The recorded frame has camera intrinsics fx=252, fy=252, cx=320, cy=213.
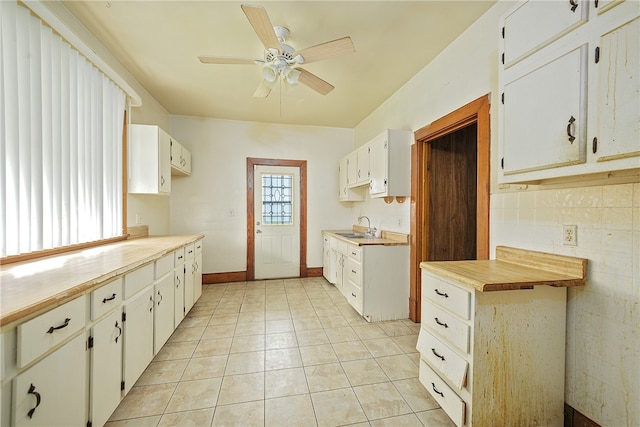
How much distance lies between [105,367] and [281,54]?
7.92 feet

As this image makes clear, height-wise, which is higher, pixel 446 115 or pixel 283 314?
pixel 446 115

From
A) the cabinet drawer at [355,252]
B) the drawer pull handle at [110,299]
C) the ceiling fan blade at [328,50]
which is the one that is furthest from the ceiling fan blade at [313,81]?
the drawer pull handle at [110,299]

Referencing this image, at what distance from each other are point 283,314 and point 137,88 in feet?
10.6

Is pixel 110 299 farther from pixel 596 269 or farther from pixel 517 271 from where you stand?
pixel 596 269

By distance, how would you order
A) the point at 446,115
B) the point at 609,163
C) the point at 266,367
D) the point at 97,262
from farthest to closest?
the point at 446,115 < the point at 266,367 < the point at 97,262 < the point at 609,163

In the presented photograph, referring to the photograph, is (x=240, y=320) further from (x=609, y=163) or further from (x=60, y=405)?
(x=609, y=163)

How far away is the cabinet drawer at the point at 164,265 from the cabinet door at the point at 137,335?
174 mm

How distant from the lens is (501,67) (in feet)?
4.90

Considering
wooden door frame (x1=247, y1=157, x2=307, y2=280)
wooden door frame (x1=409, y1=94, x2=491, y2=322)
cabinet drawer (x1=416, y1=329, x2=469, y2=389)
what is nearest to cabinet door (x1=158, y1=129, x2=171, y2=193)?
wooden door frame (x1=247, y1=157, x2=307, y2=280)

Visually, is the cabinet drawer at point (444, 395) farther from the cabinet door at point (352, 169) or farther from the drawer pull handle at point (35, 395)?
the cabinet door at point (352, 169)

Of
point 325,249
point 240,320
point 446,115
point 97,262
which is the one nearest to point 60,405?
point 97,262

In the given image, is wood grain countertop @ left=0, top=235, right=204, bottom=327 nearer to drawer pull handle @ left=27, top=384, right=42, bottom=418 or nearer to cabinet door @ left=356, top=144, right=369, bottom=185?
drawer pull handle @ left=27, top=384, right=42, bottom=418

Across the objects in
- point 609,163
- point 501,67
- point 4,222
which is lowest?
point 4,222

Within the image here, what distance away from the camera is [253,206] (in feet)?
14.4
